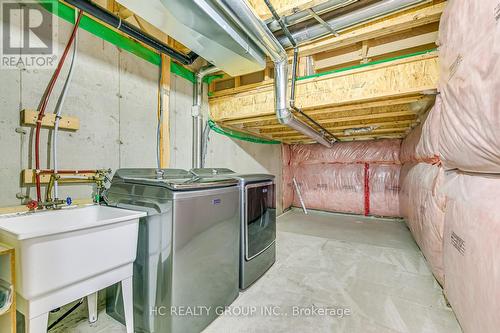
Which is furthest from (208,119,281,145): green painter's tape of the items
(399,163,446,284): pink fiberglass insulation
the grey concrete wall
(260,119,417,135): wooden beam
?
(399,163,446,284): pink fiberglass insulation

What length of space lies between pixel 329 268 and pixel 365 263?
0.46 m

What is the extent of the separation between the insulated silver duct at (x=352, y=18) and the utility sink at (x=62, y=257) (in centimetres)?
208

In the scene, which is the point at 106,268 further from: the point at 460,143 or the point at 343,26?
the point at 343,26

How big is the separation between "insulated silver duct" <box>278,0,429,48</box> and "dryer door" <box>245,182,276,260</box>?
1483mm

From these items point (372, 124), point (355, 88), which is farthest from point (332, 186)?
point (355, 88)

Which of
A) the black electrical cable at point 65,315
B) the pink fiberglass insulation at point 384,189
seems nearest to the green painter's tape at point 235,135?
the black electrical cable at point 65,315

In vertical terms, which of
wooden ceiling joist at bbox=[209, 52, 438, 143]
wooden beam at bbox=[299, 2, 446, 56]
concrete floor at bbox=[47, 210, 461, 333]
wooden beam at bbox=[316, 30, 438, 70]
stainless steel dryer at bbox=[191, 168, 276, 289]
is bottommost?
concrete floor at bbox=[47, 210, 461, 333]

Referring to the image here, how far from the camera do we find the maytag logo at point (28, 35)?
4.40 ft

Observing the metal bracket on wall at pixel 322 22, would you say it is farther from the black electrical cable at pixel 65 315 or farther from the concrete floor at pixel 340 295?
the black electrical cable at pixel 65 315

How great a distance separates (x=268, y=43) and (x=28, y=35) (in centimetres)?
172

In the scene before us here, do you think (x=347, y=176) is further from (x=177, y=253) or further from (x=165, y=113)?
Result: (x=177, y=253)

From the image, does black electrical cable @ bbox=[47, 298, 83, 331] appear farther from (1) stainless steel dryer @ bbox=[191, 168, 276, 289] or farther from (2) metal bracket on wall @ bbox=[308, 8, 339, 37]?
(2) metal bracket on wall @ bbox=[308, 8, 339, 37]

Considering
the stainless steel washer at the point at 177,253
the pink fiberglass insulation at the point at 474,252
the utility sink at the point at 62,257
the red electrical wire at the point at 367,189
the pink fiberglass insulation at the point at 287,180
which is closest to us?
the utility sink at the point at 62,257

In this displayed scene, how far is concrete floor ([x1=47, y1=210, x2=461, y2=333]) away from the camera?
58.1 inches
